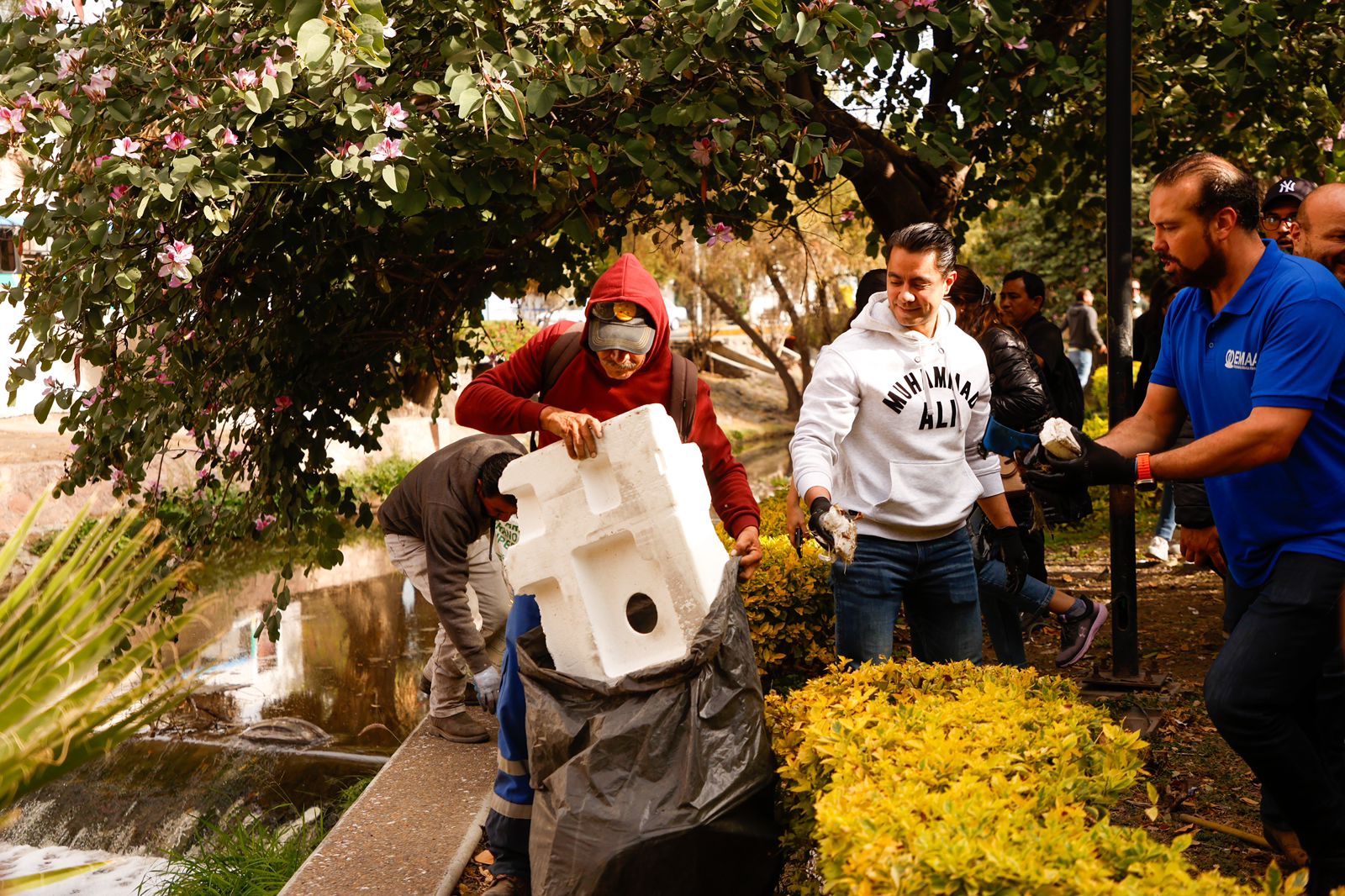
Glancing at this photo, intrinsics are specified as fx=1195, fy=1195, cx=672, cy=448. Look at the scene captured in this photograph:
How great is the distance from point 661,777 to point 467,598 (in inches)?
84.7

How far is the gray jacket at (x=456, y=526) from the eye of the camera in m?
4.43

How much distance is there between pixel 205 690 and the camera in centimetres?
764

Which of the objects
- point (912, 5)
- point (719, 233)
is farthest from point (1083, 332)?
point (912, 5)

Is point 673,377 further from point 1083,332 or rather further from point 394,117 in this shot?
point 1083,332

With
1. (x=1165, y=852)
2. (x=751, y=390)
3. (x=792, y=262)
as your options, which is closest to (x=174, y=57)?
(x=1165, y=852)

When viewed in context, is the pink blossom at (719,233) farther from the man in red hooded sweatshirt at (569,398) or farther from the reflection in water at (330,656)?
the reflection in water at (330,656)

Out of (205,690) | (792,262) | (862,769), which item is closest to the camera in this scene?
(862,769)

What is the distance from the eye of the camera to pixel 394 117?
12.2 feet

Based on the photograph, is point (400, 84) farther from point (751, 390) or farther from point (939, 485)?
point (751, 390)

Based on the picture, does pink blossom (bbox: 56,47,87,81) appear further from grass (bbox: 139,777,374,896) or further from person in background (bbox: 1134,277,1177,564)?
person in background (bbox: 1134,277,1177,564)

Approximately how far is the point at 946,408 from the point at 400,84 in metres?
2.11

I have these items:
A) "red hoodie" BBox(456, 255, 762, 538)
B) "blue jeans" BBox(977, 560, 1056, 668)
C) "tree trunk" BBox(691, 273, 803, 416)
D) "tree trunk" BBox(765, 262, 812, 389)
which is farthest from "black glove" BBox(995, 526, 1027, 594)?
"tree trunk" BBox(691, 273, 803, 416)

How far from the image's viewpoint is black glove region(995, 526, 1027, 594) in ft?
13.9

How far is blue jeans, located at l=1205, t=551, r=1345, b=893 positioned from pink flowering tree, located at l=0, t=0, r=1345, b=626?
6.49 feet
